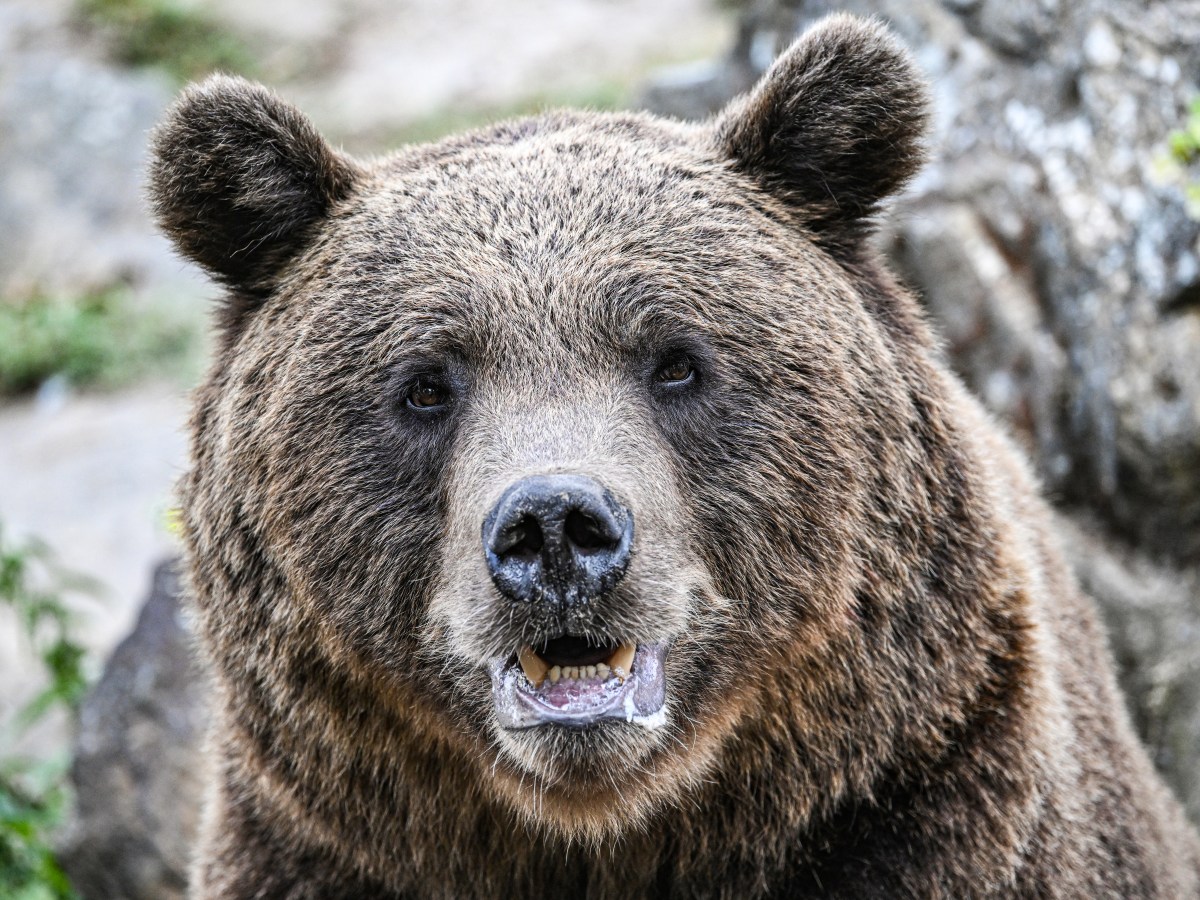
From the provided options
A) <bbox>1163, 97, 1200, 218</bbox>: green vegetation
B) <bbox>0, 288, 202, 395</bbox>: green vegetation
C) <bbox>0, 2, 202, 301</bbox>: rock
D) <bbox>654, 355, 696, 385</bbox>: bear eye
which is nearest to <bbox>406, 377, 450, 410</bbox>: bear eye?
<bbox>654, 355, 696, 385</bbox>: bear eye

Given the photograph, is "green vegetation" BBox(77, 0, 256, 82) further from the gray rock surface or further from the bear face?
the bear face

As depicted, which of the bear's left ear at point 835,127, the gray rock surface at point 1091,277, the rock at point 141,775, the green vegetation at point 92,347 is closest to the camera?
the bear's left ear at point 835,127

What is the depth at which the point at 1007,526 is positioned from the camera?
14.6 ft

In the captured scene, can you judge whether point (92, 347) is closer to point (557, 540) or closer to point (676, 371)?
point (676, 371)

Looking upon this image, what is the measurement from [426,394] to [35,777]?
4784mm

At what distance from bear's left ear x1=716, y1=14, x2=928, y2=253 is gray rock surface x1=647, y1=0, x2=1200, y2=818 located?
62.5 inches

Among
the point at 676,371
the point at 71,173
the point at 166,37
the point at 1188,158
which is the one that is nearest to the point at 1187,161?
the point at 1188,158

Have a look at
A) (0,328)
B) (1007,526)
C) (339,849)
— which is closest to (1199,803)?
(1007,526)

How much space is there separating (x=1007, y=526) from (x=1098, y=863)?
1.09 metres

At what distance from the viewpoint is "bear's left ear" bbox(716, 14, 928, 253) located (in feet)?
13.8

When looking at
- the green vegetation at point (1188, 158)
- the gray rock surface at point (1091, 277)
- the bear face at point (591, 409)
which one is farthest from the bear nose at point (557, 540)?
the green vegetation at point (1188, 158)

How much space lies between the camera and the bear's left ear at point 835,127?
4.21m

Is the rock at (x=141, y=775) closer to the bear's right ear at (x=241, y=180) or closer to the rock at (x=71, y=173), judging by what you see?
the bear's right ear at (x=241, y=180)

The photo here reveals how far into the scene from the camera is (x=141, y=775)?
22.4 feet
